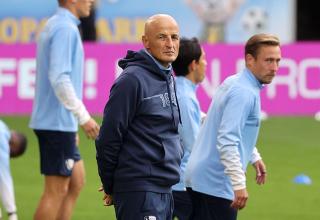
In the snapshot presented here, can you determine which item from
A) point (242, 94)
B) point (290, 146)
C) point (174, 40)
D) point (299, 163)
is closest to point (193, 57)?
point (242, 94)

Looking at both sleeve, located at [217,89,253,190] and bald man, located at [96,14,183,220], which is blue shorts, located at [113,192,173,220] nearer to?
bald man, located at [96,14,183,220]

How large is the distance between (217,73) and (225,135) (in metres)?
11.8

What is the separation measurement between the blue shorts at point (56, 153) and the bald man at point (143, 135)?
2699 mm

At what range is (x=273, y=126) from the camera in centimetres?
1845

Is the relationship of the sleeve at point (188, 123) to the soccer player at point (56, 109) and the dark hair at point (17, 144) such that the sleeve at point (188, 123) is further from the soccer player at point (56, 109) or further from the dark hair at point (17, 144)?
the dark hair at point (17, 144)

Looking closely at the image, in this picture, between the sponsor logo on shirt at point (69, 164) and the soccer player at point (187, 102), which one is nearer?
the soccer player at point (187, 102)

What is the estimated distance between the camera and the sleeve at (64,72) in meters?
9.38

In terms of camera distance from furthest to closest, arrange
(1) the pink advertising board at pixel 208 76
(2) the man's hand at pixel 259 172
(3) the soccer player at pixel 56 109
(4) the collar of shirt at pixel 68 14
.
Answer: (1) the pink advertising board at pixel 208 76 → (4) the collar of shirt at pixel 68 14 → (3) the soccer player at pixel 56 109 → (2) the man's hand at pixel 259 172

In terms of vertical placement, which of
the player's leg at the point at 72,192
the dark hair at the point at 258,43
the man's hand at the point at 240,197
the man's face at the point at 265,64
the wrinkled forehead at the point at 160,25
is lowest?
the player's leg at the point at 72,192

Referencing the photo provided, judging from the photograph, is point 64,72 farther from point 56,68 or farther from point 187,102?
point 187,102

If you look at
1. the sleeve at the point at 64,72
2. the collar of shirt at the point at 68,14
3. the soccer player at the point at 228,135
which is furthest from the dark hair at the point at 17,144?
the soccer player at the point at 228,135

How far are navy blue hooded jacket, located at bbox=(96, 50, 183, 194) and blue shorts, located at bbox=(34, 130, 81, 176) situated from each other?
270 centimetres

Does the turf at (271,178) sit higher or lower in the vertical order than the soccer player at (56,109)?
lower

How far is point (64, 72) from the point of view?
9539 mm
